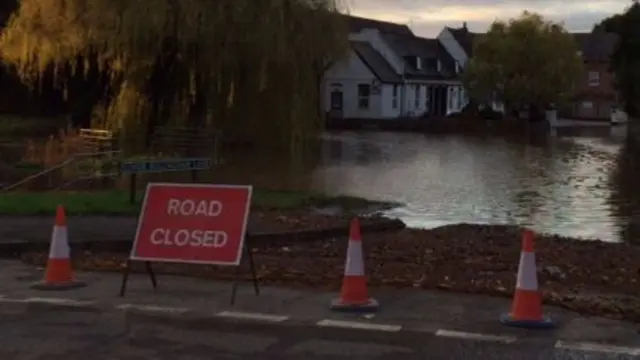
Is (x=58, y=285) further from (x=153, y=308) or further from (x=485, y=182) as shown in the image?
(x=485, y=182)

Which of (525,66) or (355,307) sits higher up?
(525,66)

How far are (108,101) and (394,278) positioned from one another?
20040 mm

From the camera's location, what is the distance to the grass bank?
613 inches

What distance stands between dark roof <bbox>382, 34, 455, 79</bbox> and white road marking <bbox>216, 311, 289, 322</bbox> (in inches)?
2863

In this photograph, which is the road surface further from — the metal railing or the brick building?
the brick building

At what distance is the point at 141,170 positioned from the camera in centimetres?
1584

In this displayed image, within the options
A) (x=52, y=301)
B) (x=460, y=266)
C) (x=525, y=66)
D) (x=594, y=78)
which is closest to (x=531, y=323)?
(x=460, y=266)

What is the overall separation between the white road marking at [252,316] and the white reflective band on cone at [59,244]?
207cm

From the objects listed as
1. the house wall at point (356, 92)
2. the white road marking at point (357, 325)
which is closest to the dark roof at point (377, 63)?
the house wall at point (356, 92)

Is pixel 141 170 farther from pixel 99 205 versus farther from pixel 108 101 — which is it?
pixel 108 101

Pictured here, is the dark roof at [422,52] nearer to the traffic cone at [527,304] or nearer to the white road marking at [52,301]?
the white road marking at [52,301]

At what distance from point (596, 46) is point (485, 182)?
89535mm

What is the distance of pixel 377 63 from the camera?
78625 mm

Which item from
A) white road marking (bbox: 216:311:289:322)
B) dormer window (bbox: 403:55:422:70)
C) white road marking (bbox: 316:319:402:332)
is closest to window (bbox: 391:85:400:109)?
dormer window (bbox: 403:55:422:70)
